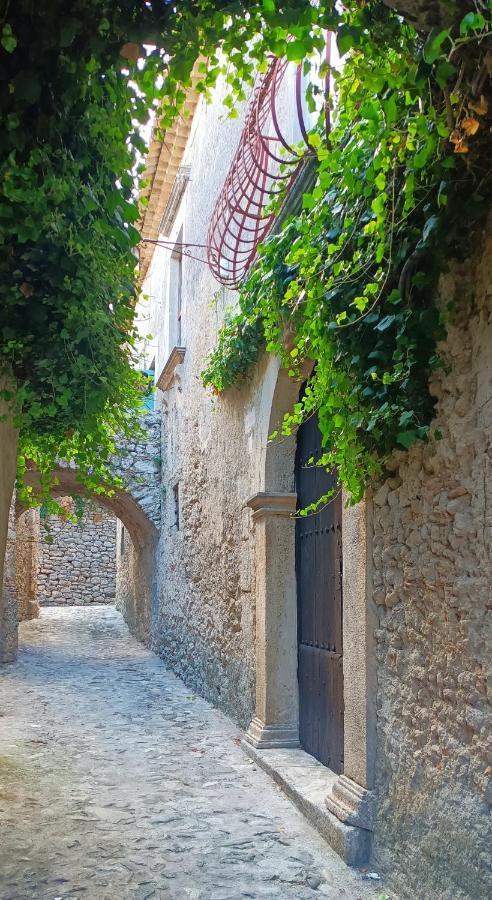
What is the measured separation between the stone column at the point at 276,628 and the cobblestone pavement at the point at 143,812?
30 cm

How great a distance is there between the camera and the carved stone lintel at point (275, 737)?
15.8 feet

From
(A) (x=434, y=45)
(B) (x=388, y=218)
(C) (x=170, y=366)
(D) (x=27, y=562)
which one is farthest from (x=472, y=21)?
(D) (x=27, y=562)

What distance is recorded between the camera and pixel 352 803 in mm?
3180

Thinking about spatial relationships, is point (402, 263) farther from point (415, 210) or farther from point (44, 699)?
point (44, 699)

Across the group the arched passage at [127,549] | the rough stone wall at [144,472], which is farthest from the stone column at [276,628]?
the rough stone wall at [144,472]

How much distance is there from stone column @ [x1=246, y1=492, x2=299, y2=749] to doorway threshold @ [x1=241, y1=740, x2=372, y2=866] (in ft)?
0.47

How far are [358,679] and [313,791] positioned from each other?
3.16 feet

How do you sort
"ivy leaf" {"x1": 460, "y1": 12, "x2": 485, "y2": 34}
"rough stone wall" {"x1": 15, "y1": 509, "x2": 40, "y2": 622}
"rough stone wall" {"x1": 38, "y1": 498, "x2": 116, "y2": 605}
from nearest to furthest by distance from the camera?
"ivy leaf" {"x1": 460, "y1": 12, "x2": 485, "y2": 34} → "rough stone wall" {"x1": 15, "y1": 509, "x2": 40, "y2": 622} → "rough stone wall" {"x1": 38, "y1": 498, "x2": 116, "y2": 605}

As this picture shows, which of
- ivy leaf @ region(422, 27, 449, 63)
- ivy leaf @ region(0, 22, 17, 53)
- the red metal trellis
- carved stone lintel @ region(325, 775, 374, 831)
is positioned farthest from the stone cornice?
ivy leaf @ region(422, 27, 449, 63)

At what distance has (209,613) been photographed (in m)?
7.07

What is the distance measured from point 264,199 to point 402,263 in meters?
3.10

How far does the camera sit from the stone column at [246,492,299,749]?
4887mm

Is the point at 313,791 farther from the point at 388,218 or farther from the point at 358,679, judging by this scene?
the point at 388,218

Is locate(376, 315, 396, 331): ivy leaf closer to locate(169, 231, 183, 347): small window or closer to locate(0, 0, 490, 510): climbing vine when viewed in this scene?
locate(0, 0, 490, 510): climbing vine
